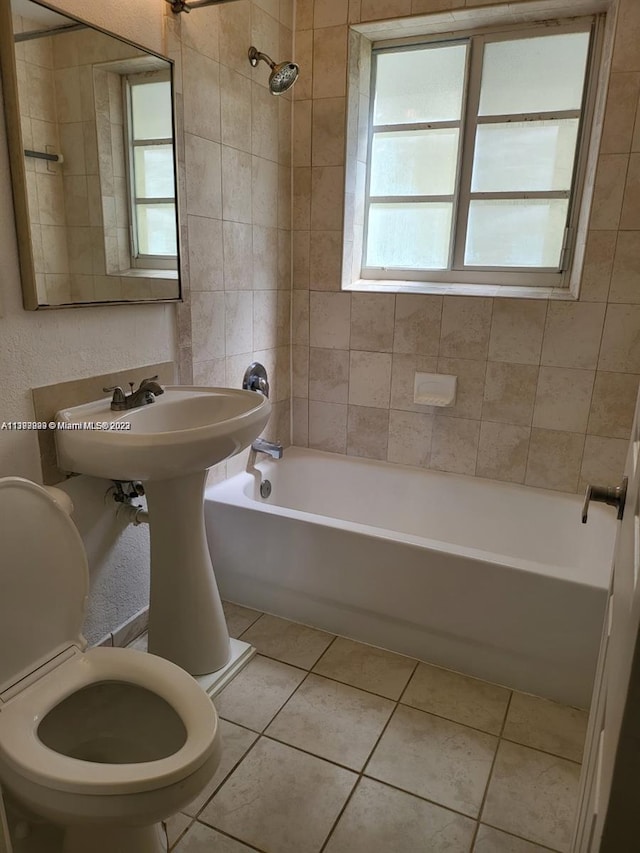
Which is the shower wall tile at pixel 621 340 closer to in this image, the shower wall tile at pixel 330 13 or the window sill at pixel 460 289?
the window sill at pixel 460 289

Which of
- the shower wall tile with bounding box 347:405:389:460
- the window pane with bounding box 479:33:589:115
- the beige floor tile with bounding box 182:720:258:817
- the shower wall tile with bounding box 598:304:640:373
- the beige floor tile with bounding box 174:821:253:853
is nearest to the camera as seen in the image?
the beige floor tile with bounding box 174:821:253:853

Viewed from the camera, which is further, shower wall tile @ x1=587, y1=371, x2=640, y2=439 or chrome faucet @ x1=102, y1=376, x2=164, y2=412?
shower wall tile @ x1=587, y1=371, x2=640, y2=439

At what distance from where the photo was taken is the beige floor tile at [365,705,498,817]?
4.77 ft

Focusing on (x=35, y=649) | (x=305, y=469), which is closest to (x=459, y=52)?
(x=305, y=469)

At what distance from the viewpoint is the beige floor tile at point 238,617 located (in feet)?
6.76

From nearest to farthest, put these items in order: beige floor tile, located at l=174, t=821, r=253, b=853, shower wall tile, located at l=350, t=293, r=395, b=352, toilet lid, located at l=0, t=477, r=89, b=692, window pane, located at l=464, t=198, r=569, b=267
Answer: toilet lid, located at l=0, t=477, r=89, b=692
beige floor tile, located at l=174, t=821, r=253, b=853
window pane, located at l=464, t=198, r=569, b=267
shower wall tile, located at l=350, t=293, r=395, b=352

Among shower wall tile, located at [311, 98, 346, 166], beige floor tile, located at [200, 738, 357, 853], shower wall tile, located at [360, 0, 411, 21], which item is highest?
shower wall tile, located at [360, 0, 411, 21]

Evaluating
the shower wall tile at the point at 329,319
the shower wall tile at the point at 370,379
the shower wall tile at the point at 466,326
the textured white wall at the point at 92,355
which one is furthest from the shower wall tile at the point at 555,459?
the textured white wall at the point at 92,355

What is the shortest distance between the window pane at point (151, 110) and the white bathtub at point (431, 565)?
4.01 ft

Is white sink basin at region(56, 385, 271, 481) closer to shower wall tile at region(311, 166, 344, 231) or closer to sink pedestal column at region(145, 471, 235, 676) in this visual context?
sink pedestal column at region(145, 471, 235, 676)

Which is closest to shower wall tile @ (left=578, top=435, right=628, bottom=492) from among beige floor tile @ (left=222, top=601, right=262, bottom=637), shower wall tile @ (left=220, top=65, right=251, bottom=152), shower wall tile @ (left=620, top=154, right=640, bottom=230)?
shower wall tile @ (left=620, top=154, right=640, bottom=230)

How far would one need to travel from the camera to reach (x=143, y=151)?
5.55 ft

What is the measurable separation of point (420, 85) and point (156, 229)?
1388 millimetres

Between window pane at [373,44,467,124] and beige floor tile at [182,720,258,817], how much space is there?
2.39 m
